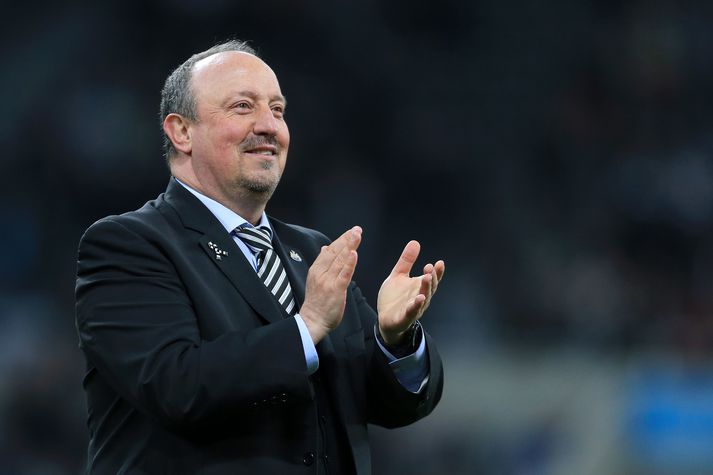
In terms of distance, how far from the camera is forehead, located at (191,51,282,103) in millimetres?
3131

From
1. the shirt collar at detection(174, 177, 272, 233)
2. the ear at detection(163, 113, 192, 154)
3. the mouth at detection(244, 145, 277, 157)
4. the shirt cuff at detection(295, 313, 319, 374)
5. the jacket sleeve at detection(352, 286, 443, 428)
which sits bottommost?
the jacket sleeve at detection(352, 286, 443, 428)

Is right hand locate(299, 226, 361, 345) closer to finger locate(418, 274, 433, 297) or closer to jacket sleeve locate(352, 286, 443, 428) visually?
finger locate(418, 274, 433, 297)

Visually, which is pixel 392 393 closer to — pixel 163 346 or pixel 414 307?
pixel 414 307

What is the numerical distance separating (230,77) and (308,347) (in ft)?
2.93

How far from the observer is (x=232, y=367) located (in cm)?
258

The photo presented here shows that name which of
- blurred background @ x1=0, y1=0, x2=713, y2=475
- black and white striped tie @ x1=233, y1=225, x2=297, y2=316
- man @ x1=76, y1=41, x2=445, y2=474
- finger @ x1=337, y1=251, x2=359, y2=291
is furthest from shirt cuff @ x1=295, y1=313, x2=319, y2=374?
blurred background @ x1=0, y1=0, x2=713, y2=475

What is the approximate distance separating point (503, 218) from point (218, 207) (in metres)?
5.98

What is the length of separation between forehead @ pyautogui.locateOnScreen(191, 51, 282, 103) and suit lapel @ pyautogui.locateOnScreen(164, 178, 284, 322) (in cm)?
31

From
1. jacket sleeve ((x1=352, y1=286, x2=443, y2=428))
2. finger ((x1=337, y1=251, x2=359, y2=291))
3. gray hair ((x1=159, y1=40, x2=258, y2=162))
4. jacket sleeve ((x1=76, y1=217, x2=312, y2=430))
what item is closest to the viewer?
jacket sleeve ((x1=76, y1=217, x2=312, y2=430))

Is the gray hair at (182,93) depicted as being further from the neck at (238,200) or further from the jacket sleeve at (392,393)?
the jacket sleeve at (392,393)

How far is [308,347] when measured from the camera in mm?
2674

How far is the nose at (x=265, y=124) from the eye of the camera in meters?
3.08

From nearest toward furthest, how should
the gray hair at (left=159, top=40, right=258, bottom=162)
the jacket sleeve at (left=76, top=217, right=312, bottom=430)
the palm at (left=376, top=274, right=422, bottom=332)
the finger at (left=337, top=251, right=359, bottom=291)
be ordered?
the jacket sleeve at (left=76, top=217, right=312, bottom=430), the finger at (left=337, top=251, right=359, bottom=291), the palm at (left=376, top=274, right=422, bottom=332), the gray hair at (left=159, top=40, right=258, bottom=162)

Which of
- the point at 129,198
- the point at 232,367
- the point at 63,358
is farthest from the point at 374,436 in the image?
the point at 232,367
